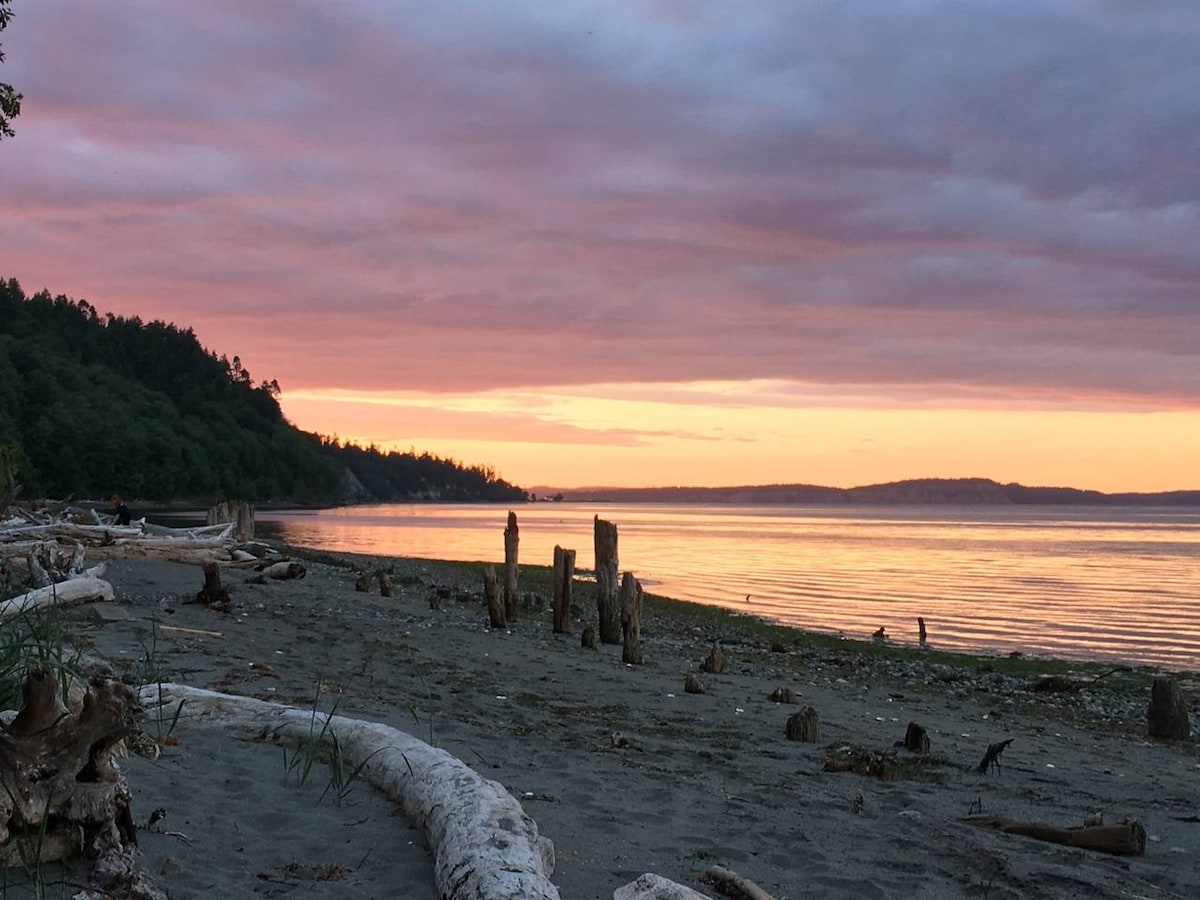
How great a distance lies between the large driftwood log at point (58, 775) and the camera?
12.6ft

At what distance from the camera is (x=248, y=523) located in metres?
41.9

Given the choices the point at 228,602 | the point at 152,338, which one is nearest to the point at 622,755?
the point at 228,602

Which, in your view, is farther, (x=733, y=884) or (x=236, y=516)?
(x=236, y=516)

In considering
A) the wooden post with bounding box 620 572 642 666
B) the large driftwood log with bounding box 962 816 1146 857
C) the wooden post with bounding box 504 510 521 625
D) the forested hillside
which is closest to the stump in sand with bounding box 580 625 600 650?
the wooden post with bounding box 620 572 642 666

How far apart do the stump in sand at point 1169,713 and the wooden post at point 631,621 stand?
677 cm

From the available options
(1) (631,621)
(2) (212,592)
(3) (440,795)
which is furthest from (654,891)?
(2) (212,592)

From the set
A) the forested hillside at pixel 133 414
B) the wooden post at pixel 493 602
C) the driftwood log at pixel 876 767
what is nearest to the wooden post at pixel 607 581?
the wooden post at pixel 493 602

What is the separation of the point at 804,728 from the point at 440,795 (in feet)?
17.4

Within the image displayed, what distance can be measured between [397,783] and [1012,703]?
39.8 feet

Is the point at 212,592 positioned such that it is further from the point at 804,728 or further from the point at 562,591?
the point at 804,728

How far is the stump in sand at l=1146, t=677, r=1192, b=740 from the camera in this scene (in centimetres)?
1267

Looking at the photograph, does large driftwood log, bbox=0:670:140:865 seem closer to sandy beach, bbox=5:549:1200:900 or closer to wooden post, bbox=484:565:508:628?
sandy beach, bbox=5:549:1200:900

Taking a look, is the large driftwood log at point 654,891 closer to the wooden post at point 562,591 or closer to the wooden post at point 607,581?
the wooden post at point 607,581

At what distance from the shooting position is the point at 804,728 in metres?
9.56
